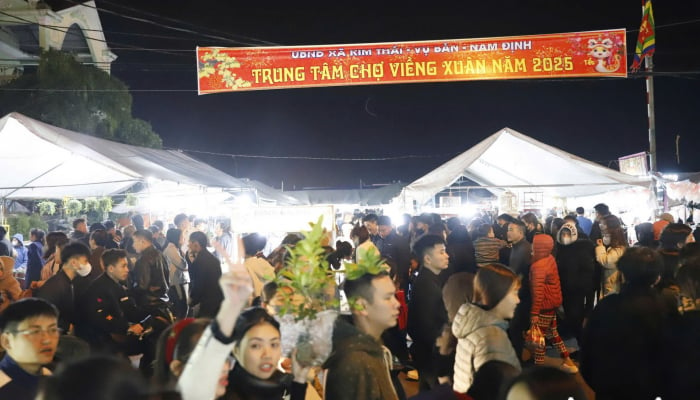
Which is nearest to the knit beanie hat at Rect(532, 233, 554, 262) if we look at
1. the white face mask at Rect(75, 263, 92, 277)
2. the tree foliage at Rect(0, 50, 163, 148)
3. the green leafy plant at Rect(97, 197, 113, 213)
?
the white face mask at Rect(75, 263, 92, 277)

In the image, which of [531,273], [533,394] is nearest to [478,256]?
[531,273]

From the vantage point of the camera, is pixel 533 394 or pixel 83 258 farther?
pixel 83 258

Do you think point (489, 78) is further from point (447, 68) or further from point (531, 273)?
point (531, 273)

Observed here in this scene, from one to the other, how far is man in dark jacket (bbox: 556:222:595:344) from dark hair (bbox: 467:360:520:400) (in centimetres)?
494

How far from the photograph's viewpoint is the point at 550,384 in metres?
1.84

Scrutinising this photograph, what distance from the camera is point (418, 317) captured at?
4762 millimetres

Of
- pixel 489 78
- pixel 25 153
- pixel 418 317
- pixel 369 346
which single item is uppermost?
pixel 489 78

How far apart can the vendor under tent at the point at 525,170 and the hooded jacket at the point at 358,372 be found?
7.29 meters

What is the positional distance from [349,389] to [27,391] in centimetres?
149

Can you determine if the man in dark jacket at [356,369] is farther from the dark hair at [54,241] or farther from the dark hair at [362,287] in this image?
the dark hair at [54,241]

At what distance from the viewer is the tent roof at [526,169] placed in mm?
10391

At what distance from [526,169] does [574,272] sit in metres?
5.62

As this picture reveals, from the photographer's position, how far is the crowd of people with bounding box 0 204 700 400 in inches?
79.2

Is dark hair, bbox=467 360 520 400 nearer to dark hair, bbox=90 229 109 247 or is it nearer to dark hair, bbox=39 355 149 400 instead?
dark hair, bbox=39 355 149 400
